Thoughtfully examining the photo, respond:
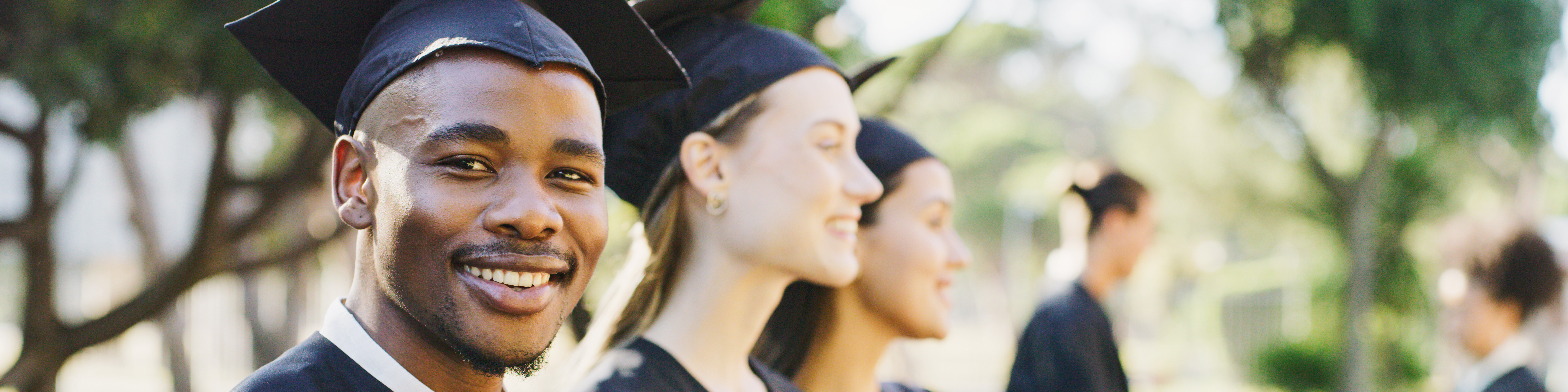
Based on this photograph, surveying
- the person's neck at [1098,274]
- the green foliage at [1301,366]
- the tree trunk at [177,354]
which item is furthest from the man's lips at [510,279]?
the green foliage at [1301,366]

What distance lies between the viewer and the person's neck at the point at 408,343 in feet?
5.11

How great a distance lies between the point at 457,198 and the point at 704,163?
1034 mm

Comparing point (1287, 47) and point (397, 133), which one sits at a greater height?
point (397, 133)

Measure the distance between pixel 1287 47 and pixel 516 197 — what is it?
1025 centimetres

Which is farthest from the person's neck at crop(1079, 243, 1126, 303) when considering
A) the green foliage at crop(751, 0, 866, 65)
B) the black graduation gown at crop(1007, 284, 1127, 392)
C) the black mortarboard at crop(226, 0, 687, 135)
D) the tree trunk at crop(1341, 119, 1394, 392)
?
the tree trunk at crop(1341, 119, 1394, 392)

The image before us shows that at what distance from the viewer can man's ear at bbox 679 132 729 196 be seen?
246cm

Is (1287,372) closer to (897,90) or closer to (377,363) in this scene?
(897,90)

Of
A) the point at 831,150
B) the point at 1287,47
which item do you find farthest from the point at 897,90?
the point at 1287,47

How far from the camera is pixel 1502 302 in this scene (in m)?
4.60

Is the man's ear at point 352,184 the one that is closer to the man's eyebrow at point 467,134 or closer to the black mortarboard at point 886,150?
the man's eyebrow at point 467,134

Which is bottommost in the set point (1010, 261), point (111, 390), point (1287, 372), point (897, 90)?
point (1010, 261)

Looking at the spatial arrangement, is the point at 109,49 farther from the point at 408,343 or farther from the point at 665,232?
the point at 408,343

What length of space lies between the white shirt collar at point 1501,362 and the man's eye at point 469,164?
438 cm

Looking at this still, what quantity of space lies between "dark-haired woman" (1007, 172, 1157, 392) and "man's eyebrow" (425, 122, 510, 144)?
3.16m
